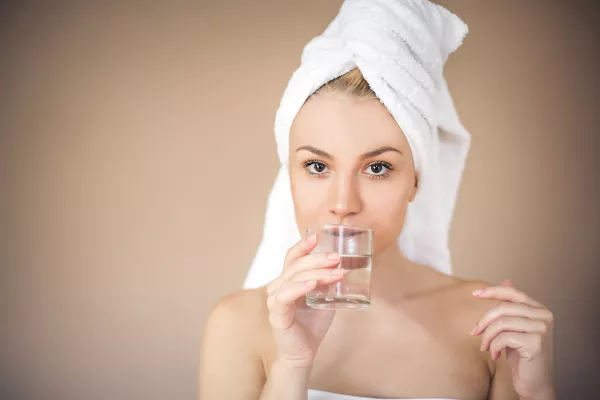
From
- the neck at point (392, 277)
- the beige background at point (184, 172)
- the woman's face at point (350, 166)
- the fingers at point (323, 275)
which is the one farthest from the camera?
the beige background at point (184, 172)

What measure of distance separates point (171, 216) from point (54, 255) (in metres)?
0.27

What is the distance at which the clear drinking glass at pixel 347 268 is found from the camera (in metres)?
0.95

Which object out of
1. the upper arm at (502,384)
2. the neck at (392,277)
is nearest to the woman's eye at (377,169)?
the neck at (392,277)

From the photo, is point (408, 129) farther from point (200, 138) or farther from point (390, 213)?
point (200, 138)

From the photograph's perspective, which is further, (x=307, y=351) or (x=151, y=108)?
(x=151, y=108)

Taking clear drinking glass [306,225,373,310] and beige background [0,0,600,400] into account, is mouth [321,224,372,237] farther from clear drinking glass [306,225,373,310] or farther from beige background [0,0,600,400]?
beige background [0,0,600,400]

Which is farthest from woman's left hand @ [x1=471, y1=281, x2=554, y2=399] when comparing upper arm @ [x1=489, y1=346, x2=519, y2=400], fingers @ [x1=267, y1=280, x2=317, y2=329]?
fingers @ [x1=267, y1=280, x2=317, y2=329]

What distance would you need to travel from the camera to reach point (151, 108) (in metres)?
1.50

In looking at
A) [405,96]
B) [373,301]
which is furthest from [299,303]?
[405,96]

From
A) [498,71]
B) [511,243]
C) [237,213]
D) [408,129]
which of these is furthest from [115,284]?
[498,71]

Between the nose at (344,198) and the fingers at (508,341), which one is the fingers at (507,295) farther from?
the nose at (344,198)

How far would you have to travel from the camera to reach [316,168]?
3.85 ft

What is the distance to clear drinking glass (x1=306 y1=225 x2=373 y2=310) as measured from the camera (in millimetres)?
953

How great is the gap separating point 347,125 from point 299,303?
0.34 m
